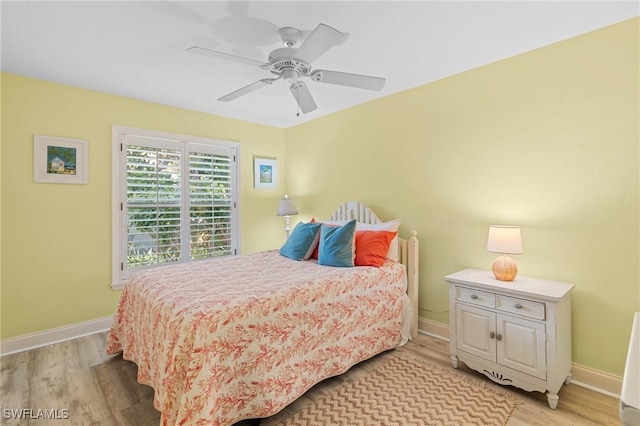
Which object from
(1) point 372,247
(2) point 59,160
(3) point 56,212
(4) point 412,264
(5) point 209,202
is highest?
(2) point 59,160

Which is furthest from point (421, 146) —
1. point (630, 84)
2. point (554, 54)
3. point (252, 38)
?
point (252, 38)

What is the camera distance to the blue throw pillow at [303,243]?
122 inches

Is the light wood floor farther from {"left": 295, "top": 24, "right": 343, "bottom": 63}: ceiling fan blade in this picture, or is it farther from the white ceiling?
the white ceiling

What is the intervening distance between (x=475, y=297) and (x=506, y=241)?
476 millimetres

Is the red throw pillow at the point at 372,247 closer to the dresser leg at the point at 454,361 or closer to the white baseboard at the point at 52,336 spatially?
the dresser leg at the point at 454,361

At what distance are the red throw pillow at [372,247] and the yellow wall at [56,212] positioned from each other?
8.77 feet

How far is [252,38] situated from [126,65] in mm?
1257

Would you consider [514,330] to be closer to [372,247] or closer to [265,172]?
[372,247]

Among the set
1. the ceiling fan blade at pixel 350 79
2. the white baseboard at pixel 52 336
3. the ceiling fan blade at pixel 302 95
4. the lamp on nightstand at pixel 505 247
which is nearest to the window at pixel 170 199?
the white baseboard at pixel 52 336

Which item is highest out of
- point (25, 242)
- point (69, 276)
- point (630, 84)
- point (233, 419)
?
point (630, 84)

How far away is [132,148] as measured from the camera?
3.43 m

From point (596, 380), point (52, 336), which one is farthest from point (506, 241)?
point (52, 336)

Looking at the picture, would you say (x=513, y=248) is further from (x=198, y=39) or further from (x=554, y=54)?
(x=198, y=39)

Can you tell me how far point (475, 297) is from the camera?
231cm
